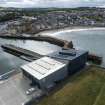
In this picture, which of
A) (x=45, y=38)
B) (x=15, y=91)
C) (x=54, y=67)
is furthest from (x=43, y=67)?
(x=45, y=38)

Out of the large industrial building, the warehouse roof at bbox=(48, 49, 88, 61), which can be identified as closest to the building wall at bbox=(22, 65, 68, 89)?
the large industrial building

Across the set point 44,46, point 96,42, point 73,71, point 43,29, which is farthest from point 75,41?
point 73,71

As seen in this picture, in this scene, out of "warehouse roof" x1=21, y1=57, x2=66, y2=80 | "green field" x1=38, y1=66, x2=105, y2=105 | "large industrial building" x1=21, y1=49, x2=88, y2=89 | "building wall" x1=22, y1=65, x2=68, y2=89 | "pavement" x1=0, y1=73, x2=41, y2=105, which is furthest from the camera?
"warehouse roof" x1=21, y1=57, x2=66, y2=80

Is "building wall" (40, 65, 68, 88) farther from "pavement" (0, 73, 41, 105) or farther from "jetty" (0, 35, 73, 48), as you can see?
"jetty" (0, 35, 73, 48)

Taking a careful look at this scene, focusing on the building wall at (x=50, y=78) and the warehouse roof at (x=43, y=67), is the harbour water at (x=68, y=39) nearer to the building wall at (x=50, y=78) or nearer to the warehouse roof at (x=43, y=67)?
the warehouse roof at (x=43, y=67)

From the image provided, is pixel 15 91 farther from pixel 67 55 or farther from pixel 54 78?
pixel 67 55

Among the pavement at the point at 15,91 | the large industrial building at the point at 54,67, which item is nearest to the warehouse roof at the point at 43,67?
the large industrial building at the point at 54,67

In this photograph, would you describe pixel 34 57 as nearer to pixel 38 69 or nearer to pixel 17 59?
pixel 17 59
